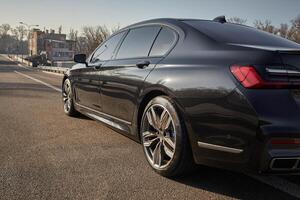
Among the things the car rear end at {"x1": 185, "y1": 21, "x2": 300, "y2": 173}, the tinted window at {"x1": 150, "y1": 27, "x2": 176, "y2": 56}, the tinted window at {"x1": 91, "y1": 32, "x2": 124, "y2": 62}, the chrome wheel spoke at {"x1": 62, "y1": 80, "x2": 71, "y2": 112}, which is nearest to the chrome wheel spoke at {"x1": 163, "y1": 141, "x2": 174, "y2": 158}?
the car rear end at {"x1": 185, "y1": 21, "x2": 300, "y2": 173}

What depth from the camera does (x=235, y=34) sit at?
149 inches

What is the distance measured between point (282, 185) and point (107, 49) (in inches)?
121

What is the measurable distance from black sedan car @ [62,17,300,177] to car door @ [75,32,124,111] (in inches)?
16.8

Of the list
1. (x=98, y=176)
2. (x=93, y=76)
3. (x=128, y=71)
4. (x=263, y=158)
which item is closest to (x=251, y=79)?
(x=263, y=158)

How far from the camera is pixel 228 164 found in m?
3.08

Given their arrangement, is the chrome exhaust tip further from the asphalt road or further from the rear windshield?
the rear windshield

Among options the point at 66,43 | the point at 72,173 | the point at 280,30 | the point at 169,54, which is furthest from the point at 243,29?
the point at 66,43

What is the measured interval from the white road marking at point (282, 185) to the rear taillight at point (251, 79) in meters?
1.02

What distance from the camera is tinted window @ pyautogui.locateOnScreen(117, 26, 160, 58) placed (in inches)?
172

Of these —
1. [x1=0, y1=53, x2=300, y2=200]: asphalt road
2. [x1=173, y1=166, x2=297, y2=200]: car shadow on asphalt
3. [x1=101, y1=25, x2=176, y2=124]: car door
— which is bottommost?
[x1=0, y1=53, x2=300, y2=200]: asphalt road

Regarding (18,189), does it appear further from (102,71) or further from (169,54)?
(102,71)

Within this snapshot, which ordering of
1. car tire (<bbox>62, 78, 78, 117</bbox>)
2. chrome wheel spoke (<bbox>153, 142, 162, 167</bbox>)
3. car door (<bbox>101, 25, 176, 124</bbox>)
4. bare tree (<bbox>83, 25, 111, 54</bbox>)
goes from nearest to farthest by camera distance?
chrome wheel spoke (<bbox>153, 142, 162, 167</bbox>) < car door (<bbox>101, 25, 176, 124</bbox>) < car tire (<bbox>62, 78, 78, 117</bbox>) < bare tree (<bbox>83, 25, 111, 54</bbox>)

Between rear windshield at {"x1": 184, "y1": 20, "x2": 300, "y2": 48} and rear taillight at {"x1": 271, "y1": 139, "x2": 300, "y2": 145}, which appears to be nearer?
rear taillight at {"x1": 271, "y1": 139, "x2": 300, "y2": 145}

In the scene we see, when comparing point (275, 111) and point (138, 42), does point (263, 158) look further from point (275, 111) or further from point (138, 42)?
point (138, 42)
